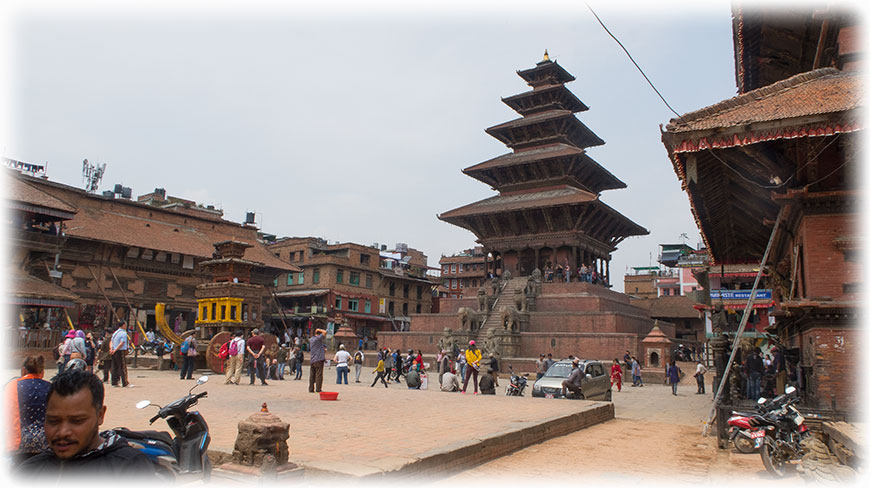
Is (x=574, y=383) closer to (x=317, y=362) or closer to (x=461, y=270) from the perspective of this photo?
(x=317, y=362)

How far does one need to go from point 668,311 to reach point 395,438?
48344 millimetres

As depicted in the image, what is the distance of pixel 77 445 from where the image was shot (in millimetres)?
2539

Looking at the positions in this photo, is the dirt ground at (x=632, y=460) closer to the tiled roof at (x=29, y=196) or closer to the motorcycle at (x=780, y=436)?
the motorcycle at (x=780, y=436)

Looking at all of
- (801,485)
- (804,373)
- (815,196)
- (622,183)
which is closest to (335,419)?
(801,485)

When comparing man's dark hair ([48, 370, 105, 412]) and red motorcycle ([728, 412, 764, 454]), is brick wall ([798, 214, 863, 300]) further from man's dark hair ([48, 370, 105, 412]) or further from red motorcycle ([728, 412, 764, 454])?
man's dark hair ([48, 370, 105, 412])

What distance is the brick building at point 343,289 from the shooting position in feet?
170

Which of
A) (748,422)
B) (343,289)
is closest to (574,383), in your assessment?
(748,422)

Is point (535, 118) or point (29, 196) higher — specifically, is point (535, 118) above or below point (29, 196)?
above

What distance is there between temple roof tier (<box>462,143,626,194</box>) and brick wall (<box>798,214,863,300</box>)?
28272 mm

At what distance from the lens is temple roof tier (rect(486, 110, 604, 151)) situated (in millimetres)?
39938

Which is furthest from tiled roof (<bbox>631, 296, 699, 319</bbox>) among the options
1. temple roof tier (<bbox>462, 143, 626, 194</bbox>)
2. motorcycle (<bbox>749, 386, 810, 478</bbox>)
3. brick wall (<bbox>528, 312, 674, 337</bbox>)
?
motorcycle (<bbox>749, 386, 810, 478</bbox>)

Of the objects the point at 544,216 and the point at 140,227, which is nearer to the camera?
the point at 544,216

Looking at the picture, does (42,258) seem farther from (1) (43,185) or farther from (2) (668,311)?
(2) (668,311)

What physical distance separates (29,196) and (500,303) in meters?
24.2
